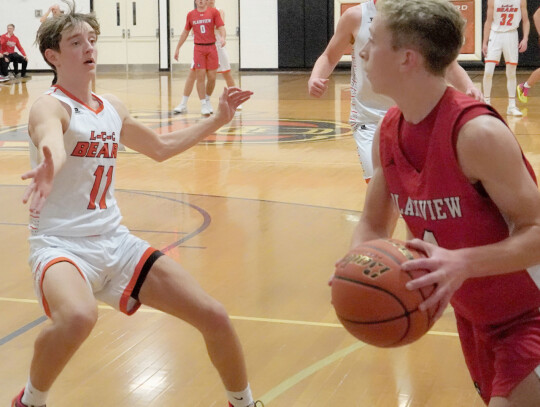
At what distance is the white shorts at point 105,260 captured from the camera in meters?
3.22

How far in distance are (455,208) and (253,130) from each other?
31.7ft

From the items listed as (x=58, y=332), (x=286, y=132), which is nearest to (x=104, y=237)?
(x=58, y=332)

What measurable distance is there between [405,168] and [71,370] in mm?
2193

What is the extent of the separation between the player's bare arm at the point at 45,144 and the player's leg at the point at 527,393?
158cm

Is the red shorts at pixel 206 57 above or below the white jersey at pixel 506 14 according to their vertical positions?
below

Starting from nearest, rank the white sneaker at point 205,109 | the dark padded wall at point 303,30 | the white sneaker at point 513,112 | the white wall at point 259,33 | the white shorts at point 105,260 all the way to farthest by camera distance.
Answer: the white shorts at point 105,260
the white sneaker at point 513,112
the white sneaker at point 205,109
the dark padded wall at point 303,30
the white wall at point 259,33

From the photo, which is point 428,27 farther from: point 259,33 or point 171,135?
point 259,33

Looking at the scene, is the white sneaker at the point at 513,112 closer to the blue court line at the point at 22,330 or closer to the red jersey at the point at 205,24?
the red jersey at the point at 205,24

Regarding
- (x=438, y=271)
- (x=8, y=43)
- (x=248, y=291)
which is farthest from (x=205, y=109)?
(x=438, y=271)

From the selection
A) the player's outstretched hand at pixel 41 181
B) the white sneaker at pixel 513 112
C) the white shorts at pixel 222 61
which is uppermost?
the player's outstretched hand at pixel 41 181

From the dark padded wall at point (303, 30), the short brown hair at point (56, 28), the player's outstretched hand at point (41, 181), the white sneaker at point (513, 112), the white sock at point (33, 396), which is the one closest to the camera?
the player's outstretched hand at point (41, 181)

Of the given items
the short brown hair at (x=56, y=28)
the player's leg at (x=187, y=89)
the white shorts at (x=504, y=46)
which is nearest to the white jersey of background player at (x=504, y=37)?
the white shorts at (x=504, y=46)

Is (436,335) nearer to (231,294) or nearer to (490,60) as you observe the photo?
(231,294)

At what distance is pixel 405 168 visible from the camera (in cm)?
237
